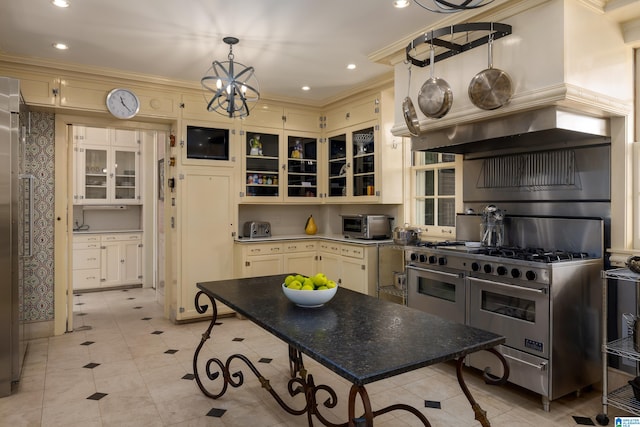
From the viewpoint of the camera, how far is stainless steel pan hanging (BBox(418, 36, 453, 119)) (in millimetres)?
3152

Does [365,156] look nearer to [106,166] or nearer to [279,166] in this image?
[279,166]

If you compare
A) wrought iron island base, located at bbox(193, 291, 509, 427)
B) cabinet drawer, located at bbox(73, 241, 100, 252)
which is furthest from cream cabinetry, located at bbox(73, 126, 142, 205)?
wrought iron island base, located at bbox(193, 291, 509, 427)

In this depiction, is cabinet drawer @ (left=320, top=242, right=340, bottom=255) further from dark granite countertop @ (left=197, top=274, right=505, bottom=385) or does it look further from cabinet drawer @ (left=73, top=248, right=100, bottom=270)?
cabinet drawer @ (left=73, top=248, right=100, bottom=270)

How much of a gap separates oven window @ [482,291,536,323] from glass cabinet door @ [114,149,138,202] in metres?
5.71

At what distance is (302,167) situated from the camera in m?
5.64

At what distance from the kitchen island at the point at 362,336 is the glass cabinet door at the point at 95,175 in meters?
4.96

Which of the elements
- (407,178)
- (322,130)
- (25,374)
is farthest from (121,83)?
(407,178)

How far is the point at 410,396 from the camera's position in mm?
2951

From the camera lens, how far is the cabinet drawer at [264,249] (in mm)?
4949

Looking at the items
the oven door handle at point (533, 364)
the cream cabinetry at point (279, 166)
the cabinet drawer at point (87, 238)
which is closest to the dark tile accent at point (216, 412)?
the oven door handle at point (533, 364)

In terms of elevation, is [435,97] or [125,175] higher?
[435,97]

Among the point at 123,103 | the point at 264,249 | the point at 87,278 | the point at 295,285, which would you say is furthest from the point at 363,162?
the point at 87,278

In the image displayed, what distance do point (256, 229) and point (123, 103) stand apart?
2.04 metres

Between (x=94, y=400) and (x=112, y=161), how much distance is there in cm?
467
